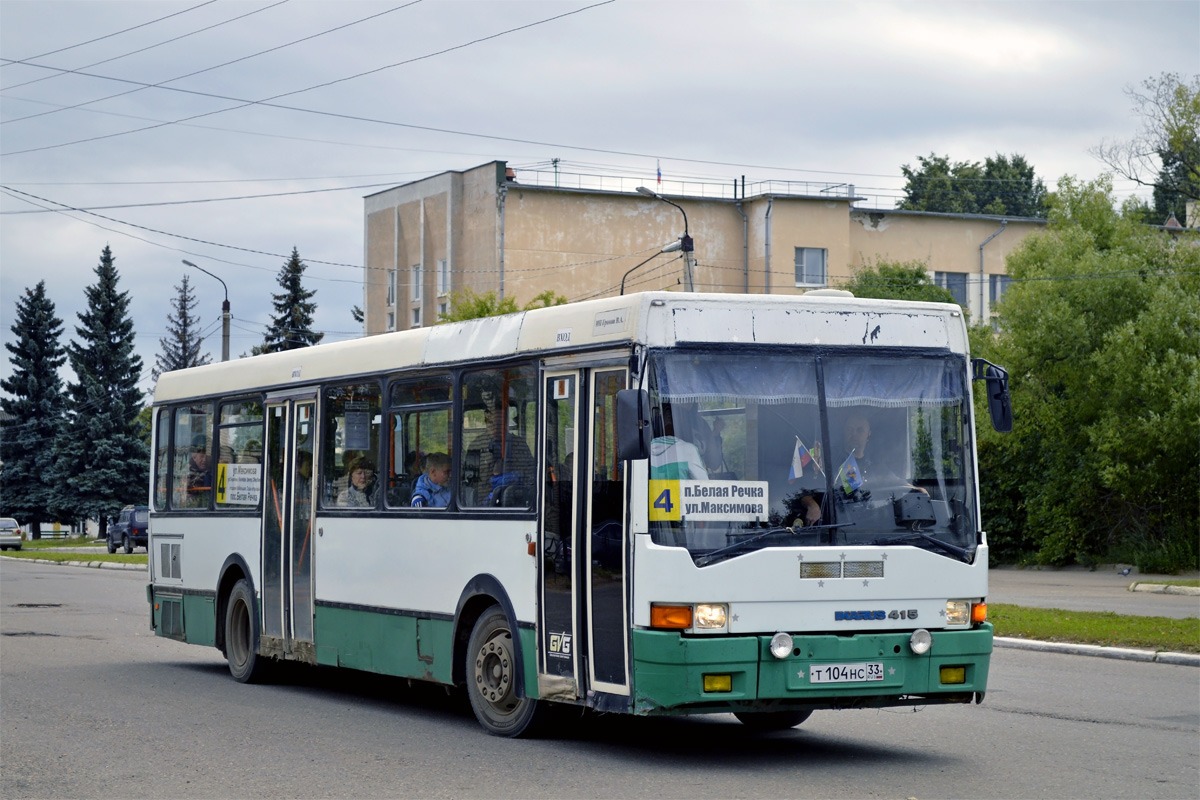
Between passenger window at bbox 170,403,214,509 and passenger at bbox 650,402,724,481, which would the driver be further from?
passenger window at bbox 170,403,214,509

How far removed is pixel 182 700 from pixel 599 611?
5031 mm

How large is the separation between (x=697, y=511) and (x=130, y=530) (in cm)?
5106

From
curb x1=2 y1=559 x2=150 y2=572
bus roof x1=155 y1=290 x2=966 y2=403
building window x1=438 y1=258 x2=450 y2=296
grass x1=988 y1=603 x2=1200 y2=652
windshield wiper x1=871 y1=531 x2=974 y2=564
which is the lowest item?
curb x1=2 y1=559 x2=150 y2=572

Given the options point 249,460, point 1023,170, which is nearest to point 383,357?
point 249,460

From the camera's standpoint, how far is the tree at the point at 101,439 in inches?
2938

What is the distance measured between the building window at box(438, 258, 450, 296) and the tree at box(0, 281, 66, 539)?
26.9 metres

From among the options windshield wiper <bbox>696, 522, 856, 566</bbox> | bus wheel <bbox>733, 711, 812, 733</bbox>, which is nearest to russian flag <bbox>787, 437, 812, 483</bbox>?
windshield wiper <bbox>696, 522, 856, 566</bbox>

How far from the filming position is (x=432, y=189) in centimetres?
6456

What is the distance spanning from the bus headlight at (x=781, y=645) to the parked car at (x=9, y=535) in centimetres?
6654

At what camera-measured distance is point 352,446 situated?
12.3 meters

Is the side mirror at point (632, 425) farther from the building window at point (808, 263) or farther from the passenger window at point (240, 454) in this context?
the building window at point (808, 263)

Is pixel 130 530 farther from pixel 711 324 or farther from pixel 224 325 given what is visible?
pixel 711 324

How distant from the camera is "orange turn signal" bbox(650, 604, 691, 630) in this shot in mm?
8453

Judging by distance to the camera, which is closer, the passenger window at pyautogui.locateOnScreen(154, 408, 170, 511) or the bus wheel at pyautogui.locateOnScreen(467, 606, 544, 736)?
the bus wheel at pyautogui.locateOnScreen(467, 606, 544, 736)
